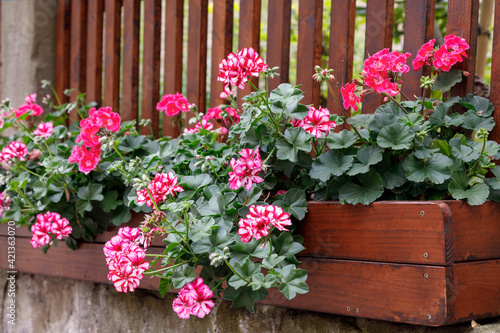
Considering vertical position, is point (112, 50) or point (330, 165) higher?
point (112, 50)

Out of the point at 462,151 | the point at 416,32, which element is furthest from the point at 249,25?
the point at 462,151

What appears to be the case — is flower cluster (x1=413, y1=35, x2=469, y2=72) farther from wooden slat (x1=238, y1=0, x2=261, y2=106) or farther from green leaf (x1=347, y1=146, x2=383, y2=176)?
wooden slat (x1=238, y1=0, x2=261, y2=106)

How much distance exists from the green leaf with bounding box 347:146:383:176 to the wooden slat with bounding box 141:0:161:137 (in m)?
1.18

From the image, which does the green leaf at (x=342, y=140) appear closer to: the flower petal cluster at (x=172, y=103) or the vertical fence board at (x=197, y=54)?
the flower petal cluster at (x=172, y=103)

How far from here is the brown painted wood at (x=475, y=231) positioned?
118cm

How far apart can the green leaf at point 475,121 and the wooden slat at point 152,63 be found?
130cm

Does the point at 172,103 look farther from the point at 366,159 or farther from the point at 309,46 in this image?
the point at 366,159

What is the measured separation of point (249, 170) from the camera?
1.27 metres

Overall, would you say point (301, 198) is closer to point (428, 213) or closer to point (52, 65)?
point (428, 213)

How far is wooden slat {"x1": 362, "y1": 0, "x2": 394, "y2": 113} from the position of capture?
156cm

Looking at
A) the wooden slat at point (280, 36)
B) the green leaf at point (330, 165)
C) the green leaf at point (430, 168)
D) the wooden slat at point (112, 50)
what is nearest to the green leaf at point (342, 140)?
the green leaf at point (330, 165)

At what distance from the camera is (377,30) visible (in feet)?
5.17

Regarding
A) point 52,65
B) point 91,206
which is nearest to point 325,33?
point 52,65

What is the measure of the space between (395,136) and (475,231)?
11.5 inches
